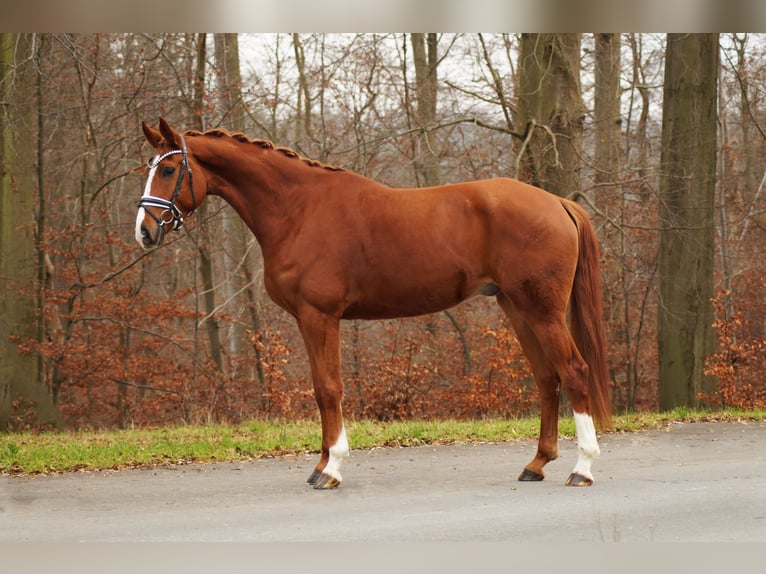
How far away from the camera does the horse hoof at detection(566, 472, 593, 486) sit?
5.84 metres

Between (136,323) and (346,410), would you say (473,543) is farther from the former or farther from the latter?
(136,323)

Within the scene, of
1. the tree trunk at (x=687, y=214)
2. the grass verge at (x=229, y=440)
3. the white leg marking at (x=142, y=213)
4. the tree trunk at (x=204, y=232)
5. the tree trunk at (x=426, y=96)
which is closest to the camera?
the white leg marking at (x=142, y=213)

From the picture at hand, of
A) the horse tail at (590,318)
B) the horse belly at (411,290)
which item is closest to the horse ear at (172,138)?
the horse belly at (411,290)

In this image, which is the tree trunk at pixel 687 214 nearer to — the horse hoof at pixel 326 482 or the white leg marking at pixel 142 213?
the horse hoof at pixel 326 482

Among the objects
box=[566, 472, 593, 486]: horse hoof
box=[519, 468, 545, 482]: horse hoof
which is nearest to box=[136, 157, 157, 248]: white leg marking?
box=[519, 468, 545, 482]: horse hoof

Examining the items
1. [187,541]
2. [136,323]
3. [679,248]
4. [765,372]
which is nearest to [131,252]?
[136,323]

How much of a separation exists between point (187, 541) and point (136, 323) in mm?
8829

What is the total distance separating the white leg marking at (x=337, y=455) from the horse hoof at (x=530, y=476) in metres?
1.26

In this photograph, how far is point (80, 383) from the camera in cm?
1259

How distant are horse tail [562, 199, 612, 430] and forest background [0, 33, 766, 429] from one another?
4463 millimetres

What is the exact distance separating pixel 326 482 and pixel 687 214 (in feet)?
23.5

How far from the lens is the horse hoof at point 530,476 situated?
6105 mm

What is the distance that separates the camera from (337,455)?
5852 mm

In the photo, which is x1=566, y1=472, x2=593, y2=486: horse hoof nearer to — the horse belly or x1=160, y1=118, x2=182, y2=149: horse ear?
the horse belly
